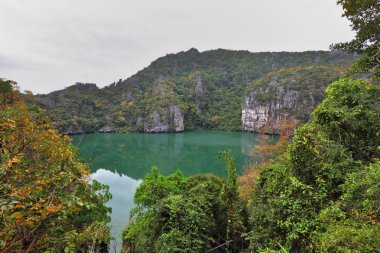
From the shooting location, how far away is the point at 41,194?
3.77 metres

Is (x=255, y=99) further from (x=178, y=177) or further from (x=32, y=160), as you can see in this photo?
(x=32, y=160)

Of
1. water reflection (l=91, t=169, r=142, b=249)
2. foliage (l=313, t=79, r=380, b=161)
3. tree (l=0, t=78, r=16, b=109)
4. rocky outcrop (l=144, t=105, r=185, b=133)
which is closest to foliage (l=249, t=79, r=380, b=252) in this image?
foliage (l=313, t=79, r=380, b=161)

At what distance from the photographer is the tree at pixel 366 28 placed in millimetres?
6129

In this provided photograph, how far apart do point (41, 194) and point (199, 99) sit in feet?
347

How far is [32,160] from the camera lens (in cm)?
628

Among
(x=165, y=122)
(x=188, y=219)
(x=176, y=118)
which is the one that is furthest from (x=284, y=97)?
(x=188, y=219)

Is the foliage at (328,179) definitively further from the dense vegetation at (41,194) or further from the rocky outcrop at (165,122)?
the rocky outcrop at (165,122)

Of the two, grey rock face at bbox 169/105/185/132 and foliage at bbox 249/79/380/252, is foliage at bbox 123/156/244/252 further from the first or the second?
grey rock face at bbox 169/105/185/132

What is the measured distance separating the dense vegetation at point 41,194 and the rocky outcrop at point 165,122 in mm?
74590

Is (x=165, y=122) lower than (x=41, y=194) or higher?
lower

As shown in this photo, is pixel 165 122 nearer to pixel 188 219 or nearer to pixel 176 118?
pixel 176 118

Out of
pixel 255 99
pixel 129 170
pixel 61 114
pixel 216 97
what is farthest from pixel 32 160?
pixel 216 97

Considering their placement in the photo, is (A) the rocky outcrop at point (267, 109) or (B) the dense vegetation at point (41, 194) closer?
(B) the dense vegetation at point (41, 194)

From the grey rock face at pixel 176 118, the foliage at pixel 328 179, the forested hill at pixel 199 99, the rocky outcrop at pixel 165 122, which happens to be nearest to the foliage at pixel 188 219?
the foliage at pixel 328 179
